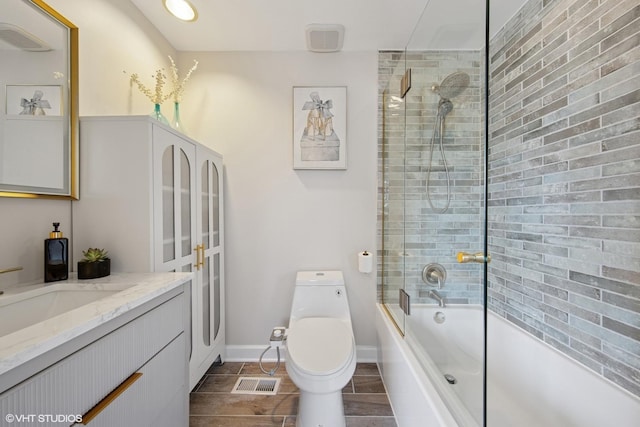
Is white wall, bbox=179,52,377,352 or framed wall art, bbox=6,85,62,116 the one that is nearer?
framed wall art, bbox=6,85,62,116

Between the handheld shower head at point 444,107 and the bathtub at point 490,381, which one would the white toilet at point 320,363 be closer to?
the bathtub at point 490,381

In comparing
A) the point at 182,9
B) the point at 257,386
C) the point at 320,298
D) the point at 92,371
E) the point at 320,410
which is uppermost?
the point at 182,9

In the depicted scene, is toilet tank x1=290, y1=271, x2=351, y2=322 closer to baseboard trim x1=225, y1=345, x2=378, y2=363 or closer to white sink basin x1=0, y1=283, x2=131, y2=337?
baseboard trim x1=225, y1=345, x2=378, y2=363

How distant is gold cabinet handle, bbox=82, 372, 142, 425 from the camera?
2.29ft

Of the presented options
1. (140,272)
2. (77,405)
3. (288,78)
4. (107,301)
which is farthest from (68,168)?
(288,78)

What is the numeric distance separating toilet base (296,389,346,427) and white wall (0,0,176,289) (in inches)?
52.1

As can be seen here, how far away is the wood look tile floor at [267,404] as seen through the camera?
1.48 metres

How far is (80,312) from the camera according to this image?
753mm

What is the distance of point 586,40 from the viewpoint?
45.6 inches

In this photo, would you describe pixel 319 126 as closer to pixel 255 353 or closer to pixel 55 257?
pixel 55 257

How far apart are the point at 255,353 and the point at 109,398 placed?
1445mm

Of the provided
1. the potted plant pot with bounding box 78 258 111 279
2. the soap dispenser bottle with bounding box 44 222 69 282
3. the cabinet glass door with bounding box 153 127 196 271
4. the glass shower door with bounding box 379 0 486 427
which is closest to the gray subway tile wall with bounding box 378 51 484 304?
the glass shower door with bounding box 379 0 486 427

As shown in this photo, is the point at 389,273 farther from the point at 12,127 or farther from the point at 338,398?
the point at 12,127

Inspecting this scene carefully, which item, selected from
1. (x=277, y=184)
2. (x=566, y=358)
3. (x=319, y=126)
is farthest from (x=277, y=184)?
(x=566, y=358)
